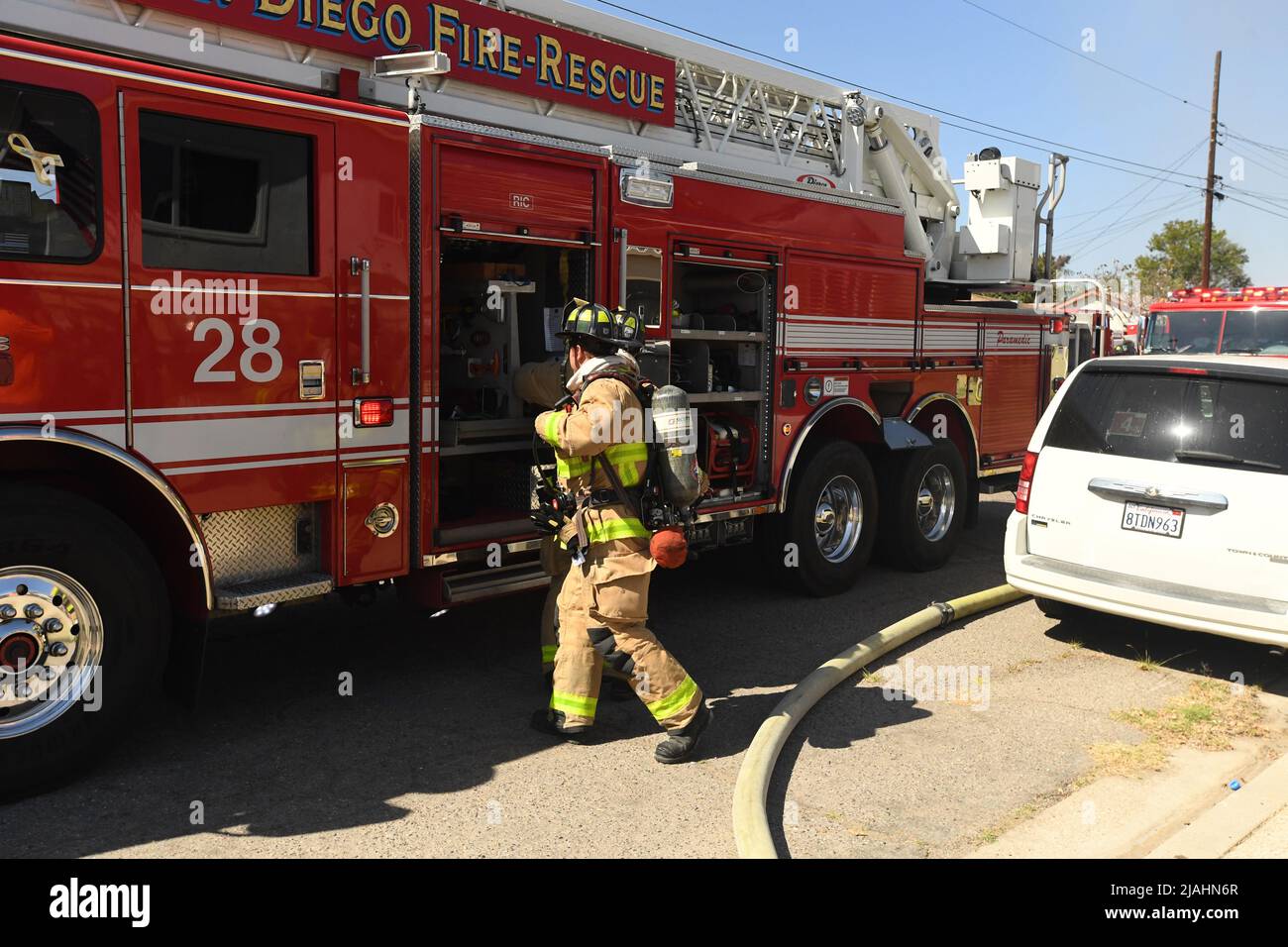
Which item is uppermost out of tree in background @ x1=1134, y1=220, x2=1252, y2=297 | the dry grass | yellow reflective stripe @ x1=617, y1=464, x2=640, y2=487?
tree in background @ x1=1134, y1=220, x2=1252, y2=297

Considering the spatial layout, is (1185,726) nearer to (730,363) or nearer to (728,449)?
(728,449)

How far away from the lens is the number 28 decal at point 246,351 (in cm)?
407

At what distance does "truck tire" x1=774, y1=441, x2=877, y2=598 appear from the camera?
7.08 m

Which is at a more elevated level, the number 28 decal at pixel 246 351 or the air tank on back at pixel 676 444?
the number 28 decal at pixel 246 351

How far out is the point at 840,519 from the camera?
297 inches

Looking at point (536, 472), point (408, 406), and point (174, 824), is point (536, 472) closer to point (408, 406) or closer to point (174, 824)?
point (408, 406)

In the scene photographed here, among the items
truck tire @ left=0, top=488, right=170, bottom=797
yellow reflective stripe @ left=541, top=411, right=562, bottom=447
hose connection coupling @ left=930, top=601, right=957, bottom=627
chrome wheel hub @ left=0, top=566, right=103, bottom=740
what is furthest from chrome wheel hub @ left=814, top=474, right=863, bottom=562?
chrome wheel hub @ left=0, top=566, right=103, bottom=740

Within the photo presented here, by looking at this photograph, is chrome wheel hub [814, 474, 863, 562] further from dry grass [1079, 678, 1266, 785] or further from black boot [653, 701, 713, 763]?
black boot [653, 701, 713, 763]

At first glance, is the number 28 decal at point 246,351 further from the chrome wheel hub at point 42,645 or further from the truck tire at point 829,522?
the truck tire at point 829,522

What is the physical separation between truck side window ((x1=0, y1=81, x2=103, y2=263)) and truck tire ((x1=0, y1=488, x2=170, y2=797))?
2.77ft

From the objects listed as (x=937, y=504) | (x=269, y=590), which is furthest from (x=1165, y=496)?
(x=269, y=590)

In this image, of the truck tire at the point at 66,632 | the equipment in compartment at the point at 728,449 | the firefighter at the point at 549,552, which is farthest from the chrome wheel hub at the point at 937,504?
the truck tire at the point at 66,632

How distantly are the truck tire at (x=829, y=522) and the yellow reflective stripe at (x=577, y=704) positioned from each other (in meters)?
2.72
